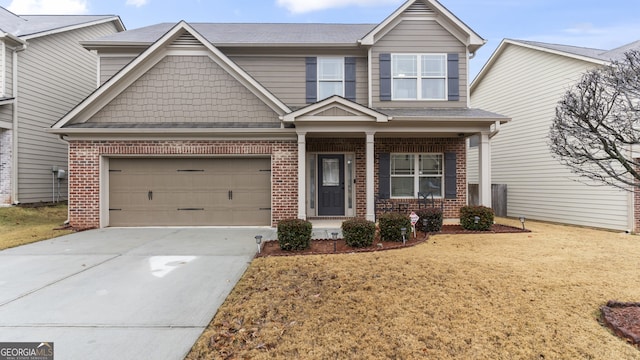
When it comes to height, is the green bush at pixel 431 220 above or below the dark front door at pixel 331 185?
below

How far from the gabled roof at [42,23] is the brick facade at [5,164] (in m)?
3.52

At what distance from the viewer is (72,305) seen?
155 inches

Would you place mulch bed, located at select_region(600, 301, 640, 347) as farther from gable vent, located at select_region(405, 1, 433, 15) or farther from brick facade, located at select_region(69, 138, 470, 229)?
gable vent, located at select_region(405, 1, 433, 15)

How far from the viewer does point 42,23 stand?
13688 millimetres

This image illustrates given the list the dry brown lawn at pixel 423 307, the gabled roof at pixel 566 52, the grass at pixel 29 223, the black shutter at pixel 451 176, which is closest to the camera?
the dry brown lawn at pixel 423 307

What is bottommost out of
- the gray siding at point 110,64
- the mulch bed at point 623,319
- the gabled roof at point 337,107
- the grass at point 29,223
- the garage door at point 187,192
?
the mulch bed at point 623,319

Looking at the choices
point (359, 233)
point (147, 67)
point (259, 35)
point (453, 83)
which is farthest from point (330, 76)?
point (359, 233)

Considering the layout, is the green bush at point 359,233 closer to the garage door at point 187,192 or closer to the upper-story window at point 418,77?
the garage door at point 187,192

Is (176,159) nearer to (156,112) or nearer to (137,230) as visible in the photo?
(156,112)

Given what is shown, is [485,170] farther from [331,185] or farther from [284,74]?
[284,74]

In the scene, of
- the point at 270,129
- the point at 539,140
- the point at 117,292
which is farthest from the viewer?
the point at 539,140

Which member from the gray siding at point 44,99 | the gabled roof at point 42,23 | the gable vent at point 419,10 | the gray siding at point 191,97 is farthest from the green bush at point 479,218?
the gabled roof at point 42,23

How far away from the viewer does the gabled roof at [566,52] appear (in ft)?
32.0

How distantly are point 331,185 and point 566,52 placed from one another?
897 cm
